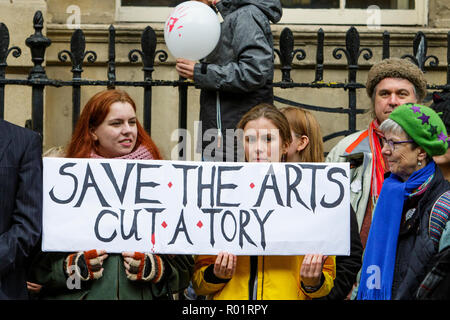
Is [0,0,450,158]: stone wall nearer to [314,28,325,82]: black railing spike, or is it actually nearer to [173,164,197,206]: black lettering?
[314,28,325,82]: black railing spike

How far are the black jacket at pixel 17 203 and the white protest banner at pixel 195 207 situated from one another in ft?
0.51

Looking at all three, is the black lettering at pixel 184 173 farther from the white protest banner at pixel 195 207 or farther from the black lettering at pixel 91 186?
the black lettering at pixel 91 186

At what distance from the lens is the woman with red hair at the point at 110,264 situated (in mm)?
4098

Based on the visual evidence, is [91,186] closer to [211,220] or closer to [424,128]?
[211,220]

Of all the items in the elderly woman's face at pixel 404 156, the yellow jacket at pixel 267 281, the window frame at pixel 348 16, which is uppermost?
the window frame at pixel 348 16

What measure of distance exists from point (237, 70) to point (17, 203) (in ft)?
5.78

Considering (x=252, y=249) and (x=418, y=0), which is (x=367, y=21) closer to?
(x=418, y=0)

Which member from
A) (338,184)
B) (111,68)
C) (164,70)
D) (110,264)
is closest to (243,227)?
(338,184)

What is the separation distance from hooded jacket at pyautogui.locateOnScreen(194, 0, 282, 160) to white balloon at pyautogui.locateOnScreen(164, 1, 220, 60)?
0.30 feet

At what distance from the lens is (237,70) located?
5191 millimetres

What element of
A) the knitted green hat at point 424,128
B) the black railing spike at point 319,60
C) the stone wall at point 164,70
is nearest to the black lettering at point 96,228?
the knitted green hat at point 424,128

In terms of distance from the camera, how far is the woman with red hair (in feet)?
13.4

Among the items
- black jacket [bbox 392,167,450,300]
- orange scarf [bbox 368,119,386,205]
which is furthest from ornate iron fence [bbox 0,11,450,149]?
black jacket [bbox 392,167,450,300]

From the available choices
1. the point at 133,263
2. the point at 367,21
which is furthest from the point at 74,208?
the point at 367,21
